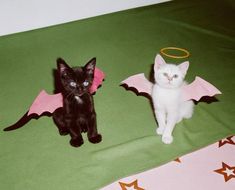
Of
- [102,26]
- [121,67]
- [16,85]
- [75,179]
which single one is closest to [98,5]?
[102,26]

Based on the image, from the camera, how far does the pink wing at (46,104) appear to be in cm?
138

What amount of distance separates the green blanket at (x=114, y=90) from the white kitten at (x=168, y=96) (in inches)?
2.9

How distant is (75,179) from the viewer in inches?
48.2

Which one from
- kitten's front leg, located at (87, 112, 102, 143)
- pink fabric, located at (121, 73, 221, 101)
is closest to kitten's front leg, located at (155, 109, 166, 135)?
pink fabric, located at (121, 73, 221, 101)

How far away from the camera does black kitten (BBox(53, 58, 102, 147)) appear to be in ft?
3.82

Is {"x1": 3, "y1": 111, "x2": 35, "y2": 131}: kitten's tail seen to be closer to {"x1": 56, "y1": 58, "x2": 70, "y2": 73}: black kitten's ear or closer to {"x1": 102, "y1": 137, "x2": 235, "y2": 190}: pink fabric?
{"x1": 56, "y1": 58, "x2": 70, "y2": 73}: black kitten's ear

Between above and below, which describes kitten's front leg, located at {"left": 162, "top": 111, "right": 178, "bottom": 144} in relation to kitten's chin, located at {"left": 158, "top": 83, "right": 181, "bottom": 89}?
below

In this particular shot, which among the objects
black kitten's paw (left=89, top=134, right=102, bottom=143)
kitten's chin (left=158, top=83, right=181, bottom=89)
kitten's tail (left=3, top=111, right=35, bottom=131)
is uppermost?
kitten's chin (left=158, top=83, right=181, bottom=89)

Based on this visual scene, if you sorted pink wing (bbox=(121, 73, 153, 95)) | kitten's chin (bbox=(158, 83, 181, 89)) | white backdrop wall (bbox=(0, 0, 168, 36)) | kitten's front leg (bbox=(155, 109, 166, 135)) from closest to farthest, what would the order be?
1. kitten's chin (bbox=(158, 83, 181, 89))
2. kitten's front leg (bbox=(155, 109, 166, 135))
3. pink wing (bbox=(121, 73, 153, 95))
4. white backdrop wall (bbox=(0, 0, 168, 36))

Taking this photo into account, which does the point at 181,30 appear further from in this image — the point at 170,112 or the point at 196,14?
the point at 170,112

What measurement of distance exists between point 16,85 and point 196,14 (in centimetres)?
145

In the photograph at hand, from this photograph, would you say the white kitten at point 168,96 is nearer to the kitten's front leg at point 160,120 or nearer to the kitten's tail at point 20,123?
the kitten's front leg at point 160,120

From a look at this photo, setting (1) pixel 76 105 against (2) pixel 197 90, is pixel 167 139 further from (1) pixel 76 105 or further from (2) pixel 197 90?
(1) pixel 76 105

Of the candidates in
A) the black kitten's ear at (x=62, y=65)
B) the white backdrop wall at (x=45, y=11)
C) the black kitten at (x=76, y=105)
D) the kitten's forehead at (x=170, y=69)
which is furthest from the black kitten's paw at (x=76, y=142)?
the white backdrop wall at (x=45, y=11)
